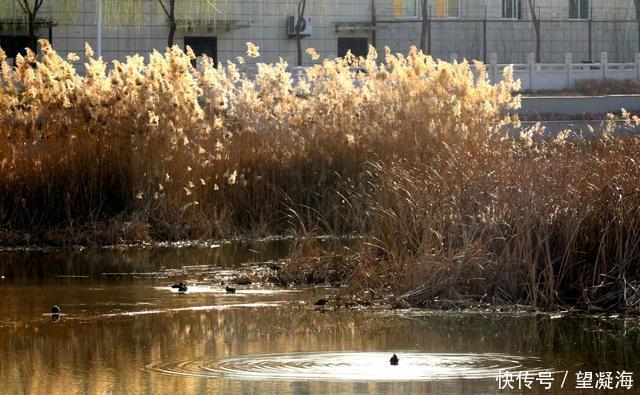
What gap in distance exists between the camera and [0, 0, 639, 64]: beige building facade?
46844 millimetres

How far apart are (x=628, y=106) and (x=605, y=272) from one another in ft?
80.8

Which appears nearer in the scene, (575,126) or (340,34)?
(575,126)

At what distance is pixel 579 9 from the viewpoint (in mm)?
54125

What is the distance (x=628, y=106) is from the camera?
3425 centimetres

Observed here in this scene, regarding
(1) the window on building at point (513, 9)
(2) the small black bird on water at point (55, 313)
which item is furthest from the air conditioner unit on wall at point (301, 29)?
(2) the small black bird on water at point (55, 313)

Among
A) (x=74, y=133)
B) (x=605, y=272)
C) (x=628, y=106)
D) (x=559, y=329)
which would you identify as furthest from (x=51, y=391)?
(x=628, y=106)

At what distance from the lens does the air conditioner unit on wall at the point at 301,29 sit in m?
49.1

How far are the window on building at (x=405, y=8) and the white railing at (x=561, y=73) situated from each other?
954cm

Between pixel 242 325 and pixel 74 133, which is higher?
pixel 74 133

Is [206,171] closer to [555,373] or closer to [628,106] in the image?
[555,373]

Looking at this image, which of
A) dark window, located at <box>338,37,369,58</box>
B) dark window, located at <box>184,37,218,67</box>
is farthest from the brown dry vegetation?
dark window, located at <box>338,37,369,58</box>

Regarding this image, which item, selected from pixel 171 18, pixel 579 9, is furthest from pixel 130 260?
pixel 579 9

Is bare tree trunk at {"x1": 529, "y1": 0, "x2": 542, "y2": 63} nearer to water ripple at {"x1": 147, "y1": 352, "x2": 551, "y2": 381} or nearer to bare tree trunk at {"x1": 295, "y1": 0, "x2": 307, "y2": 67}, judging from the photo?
bare tree trunk at {"x1": 295, "y1": 0, "x2": 307, "y2": 67}

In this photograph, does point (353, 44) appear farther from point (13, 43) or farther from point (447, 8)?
point (13, 43)
